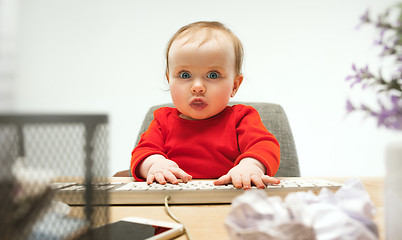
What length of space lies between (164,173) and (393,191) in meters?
0.56

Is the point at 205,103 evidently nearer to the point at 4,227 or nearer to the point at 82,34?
the point at 4,227

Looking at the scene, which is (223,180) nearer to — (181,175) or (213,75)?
(181,175)

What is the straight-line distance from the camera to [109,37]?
2531 millimetres

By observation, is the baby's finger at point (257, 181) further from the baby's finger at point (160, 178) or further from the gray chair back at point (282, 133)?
the gray chair back at point (282, 133)

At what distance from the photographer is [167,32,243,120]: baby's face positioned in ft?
3.31

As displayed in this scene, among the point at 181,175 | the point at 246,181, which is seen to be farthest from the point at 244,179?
the point at 181,175

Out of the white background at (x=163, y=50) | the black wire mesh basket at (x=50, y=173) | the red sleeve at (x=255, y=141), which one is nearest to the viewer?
the black wire mesh basket at (x=50, y=173)

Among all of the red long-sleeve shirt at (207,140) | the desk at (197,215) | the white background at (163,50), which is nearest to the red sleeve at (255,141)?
the red long-sleeve shirt at (207,140)

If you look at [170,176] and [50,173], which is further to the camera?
[170,176]

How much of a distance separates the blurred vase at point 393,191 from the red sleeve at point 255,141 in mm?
556

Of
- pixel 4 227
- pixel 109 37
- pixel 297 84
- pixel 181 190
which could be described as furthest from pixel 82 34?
pixel 4 227

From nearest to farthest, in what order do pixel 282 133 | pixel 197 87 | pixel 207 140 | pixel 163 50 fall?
pixel 197 87 < pixel 207 140 < pixel 282 133 < pixel 163 50

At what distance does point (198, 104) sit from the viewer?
107 centimetres

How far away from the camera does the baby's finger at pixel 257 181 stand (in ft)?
2.23
